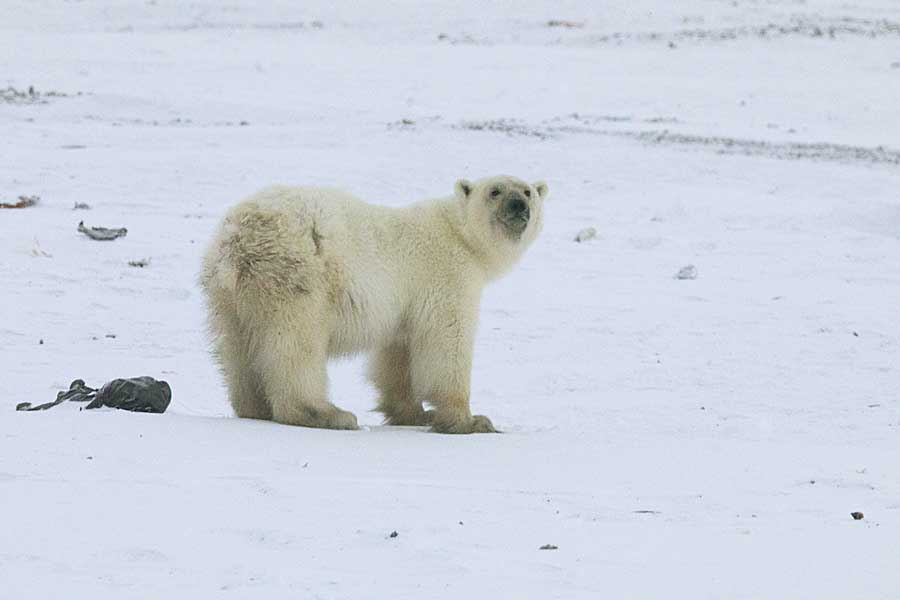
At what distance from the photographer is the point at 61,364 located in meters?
7.29

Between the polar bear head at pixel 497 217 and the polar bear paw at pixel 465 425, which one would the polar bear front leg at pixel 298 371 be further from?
the polar bear head at pixel 497 217

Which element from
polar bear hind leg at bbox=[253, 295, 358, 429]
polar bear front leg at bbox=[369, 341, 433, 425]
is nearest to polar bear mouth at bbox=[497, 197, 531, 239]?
polar bear front leg at bbox=[369, 341, 433, 425]

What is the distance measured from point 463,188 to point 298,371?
→ 59.3 inches

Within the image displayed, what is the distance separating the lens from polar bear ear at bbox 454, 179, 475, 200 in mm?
7045

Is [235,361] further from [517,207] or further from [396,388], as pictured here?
[517,207]

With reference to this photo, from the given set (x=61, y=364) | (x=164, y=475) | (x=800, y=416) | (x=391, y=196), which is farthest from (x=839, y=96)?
(x=164, y=475)

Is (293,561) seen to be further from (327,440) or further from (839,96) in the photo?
(839,96)

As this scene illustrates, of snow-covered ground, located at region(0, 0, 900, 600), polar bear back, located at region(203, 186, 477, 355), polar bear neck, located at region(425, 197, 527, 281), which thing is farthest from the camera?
polar bear neck, located at region(425, 197, 527, 281)

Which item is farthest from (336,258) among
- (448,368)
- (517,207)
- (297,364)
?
(517,207)

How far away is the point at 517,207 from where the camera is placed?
6977mm

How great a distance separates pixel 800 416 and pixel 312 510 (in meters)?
3.92

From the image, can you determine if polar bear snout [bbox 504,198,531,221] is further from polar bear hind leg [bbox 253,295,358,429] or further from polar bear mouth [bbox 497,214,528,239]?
polar bear hind leg [bbox 253,295,358,429]

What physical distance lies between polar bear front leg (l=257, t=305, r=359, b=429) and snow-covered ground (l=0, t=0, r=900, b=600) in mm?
256

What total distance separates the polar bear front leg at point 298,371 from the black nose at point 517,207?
52.0 inches
